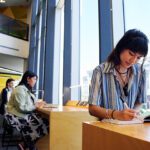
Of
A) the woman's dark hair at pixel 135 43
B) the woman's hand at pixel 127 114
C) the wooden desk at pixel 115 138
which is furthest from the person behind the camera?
the woman's dark hair at pixel 135 43

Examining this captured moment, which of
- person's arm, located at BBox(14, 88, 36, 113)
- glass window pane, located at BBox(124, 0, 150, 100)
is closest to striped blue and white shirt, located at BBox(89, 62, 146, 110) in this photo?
glass window pane, located at BBox(124, 0, 150, 100)

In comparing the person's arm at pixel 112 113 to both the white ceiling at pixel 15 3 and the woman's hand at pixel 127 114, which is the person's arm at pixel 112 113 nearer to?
the woman's hand at pixel 127 114

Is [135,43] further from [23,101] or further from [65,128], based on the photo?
[23,101]

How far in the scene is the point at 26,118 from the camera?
3.01m

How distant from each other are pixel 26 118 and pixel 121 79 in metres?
1.84

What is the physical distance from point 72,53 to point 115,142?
3.36 metres

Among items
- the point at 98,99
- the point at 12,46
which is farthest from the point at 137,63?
the point at 12,46

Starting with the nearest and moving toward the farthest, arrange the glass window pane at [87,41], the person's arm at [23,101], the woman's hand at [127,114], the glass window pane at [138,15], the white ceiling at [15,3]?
the woman's hand at [127,114] → the glass window pane at [138,15] → the person's arm at [23,101] → the glass window pane at [87,41] → the white ceiling at [15,3]

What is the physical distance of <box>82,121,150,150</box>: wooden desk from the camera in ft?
2.55

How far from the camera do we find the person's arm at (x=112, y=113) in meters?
1.23

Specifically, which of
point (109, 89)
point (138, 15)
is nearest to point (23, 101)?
point (138, 15)

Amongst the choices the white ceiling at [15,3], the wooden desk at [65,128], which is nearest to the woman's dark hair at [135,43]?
the wooden desk at [65,128]

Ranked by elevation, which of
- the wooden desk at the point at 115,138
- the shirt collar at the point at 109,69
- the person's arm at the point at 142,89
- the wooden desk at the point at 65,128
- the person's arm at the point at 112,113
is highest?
the shirt collar at the point at 109,69

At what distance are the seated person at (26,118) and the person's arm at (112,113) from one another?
1.65 metres
